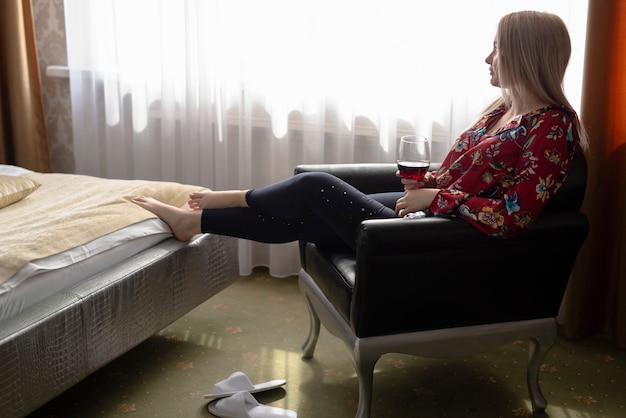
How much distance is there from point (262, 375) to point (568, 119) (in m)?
1.26

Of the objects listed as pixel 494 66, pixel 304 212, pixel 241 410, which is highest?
pixel 494 66

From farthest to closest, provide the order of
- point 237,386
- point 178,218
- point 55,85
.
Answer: point 55,85, point 178,218, point 237,386

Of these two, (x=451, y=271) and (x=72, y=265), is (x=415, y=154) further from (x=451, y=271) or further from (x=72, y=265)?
(x=72, y=265)

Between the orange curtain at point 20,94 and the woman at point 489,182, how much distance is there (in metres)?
1.44

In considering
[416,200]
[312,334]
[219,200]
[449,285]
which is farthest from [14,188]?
[449,285]

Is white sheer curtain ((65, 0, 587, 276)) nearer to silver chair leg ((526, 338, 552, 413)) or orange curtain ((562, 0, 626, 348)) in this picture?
orange curtain ((562, 0, 626, 348))

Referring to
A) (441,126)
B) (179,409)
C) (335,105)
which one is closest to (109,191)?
(179,409)

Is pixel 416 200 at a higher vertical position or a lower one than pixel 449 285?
higher

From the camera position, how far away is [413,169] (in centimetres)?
213

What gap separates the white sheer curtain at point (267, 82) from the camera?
315 centimetres

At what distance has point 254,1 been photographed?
11.1ft

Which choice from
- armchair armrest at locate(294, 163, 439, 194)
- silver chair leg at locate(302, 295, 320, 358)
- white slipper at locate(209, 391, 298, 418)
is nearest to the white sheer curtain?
armchair armrest at locate(294, 163, 439, 194)

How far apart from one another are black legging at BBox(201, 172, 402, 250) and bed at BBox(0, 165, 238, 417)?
0.21 meters

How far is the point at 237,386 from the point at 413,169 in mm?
897
